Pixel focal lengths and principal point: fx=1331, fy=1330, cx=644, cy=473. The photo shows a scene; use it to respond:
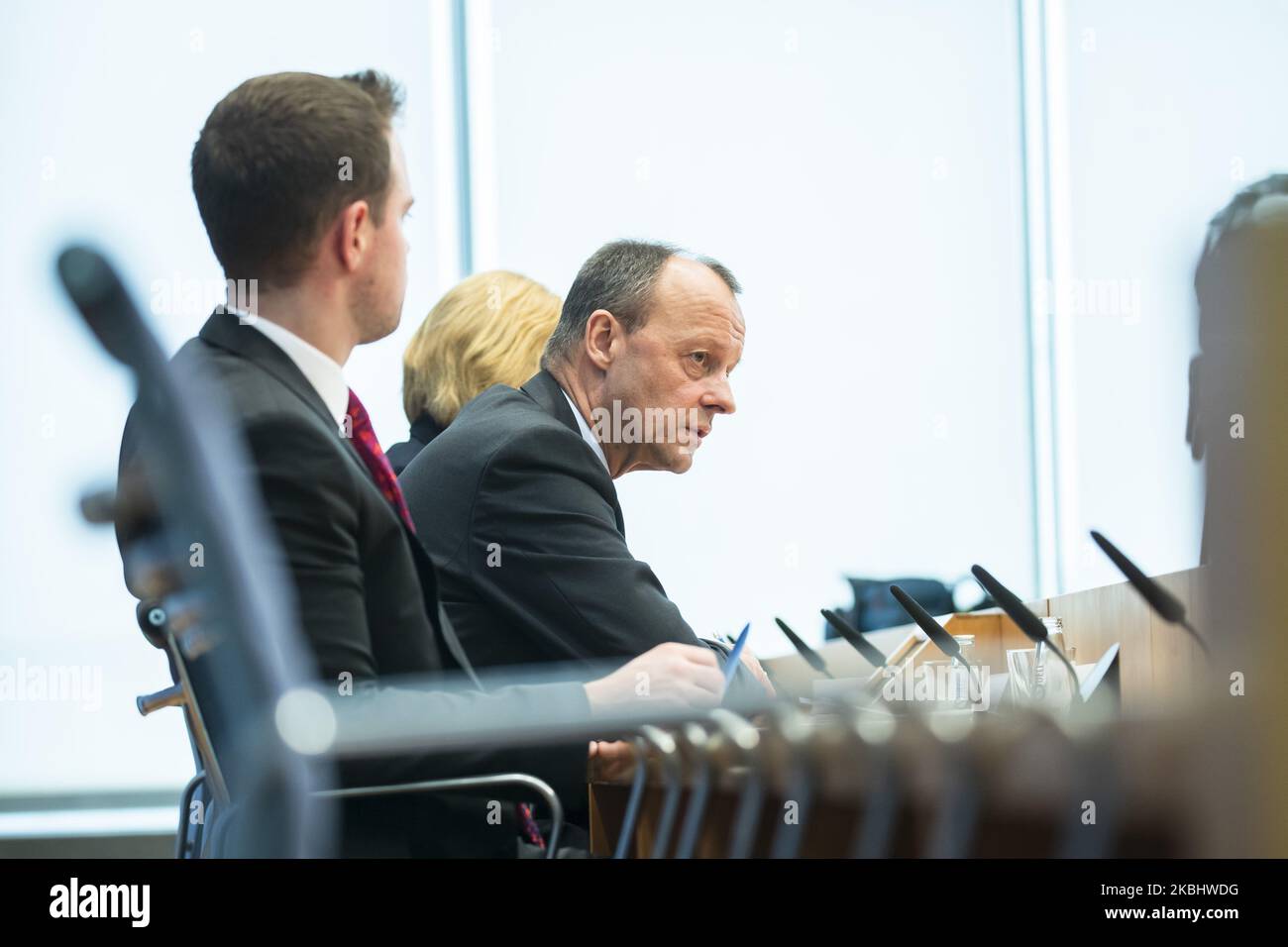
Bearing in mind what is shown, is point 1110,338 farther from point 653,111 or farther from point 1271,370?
point 1271,370

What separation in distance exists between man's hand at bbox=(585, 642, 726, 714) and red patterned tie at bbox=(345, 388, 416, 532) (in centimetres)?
22

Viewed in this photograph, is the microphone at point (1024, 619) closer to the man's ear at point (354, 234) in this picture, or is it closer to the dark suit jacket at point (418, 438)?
the man's ear at point (354, 234)

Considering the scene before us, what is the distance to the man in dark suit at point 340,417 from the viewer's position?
3.46 feet

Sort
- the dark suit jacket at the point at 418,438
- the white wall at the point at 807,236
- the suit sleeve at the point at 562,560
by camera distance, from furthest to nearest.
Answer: the white wall at the point at 807,236 < the dark suit jacket at the point at 418,438 < the suit sleeve at the point at 562,560

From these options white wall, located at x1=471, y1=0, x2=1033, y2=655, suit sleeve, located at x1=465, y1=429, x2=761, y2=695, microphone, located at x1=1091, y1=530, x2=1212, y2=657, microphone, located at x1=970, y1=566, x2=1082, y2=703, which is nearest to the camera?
microphone, located at x1=1091, y1=530, x2=1212, y2=657

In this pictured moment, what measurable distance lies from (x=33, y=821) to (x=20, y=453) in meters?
0.98

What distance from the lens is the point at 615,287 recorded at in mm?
1897

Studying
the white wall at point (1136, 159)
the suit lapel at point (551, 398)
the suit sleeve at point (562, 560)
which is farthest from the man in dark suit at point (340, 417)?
the white wall at point (1136, 159)

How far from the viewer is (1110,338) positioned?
4.11 metres

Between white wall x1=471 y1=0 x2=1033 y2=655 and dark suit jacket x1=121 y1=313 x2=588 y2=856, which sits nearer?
dark suit jacket x1=121 y1=313 x2=588 y2=856

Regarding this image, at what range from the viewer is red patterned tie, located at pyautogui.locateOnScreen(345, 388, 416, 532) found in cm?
118

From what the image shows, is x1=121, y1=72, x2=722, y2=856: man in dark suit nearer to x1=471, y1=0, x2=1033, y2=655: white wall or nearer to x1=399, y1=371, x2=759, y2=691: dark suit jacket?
x1=399, y1=371, x2=759, y2=691: dark suit jacket

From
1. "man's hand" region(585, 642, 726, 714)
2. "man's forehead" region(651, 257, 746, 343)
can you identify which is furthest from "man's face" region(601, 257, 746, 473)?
"man's hand" region(585, 642, 726, 714)
